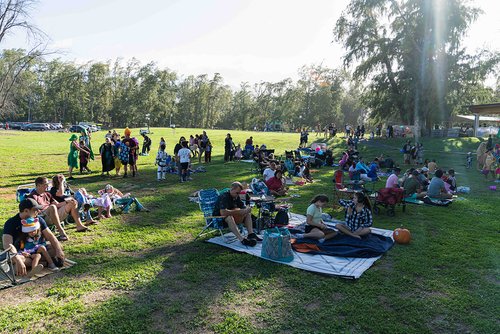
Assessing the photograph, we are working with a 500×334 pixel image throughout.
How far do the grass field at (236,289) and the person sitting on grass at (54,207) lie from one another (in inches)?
13.5

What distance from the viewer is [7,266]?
510 centimetres

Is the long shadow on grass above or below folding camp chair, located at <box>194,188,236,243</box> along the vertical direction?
below

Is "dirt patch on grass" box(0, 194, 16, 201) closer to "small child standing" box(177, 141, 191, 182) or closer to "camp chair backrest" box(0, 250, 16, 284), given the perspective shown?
"small child standing" box(177, 141, 191, 182)

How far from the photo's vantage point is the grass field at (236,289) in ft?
14.5

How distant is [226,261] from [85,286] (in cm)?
Answer: 217

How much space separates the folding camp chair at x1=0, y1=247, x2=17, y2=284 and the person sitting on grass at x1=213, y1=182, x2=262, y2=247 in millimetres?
3402

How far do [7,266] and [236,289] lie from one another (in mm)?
3143

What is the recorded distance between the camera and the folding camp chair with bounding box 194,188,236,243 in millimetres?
7234

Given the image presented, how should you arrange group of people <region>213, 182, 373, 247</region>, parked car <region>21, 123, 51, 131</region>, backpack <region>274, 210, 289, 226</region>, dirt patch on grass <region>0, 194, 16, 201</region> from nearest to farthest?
group of people <region>213, 182, 373, 247</region> < backpack <region>274, 210, 289, 226</region> < dirt patch on grass <region>0, 194, 16, 201</region> < parked car <region>21, 123, 51, 131</region>

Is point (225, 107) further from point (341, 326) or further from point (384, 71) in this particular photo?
point (341, 326)

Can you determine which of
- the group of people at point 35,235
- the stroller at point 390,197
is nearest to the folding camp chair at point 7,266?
the group of people at point 35,235

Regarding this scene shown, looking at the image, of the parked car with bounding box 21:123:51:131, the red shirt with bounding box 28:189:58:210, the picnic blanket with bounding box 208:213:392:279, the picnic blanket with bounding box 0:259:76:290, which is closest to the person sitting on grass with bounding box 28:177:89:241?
the red shirt with bounding box 28:189:58:210

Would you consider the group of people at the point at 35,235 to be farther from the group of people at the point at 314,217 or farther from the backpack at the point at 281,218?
the backpack at the point at 281,218

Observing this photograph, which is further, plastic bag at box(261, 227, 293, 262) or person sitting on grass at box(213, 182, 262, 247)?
person sitting on grass at box(213, 182, 262, 247)
